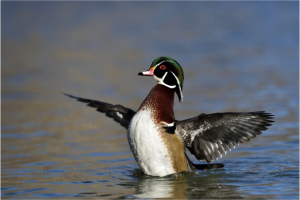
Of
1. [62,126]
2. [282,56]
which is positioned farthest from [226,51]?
[62,126]

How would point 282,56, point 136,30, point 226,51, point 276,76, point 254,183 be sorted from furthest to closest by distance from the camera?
point 136,30 → point 226,51 → point 282,56 → point 276,76 → point 254,183

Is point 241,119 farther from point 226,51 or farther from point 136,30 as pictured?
point 136,30

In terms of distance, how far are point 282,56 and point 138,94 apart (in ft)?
18.3

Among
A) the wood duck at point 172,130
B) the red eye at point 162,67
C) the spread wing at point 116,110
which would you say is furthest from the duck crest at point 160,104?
the spread wing at point 116,110

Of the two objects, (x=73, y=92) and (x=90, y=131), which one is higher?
(x=73, y=92)

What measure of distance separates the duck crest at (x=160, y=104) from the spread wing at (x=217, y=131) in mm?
269

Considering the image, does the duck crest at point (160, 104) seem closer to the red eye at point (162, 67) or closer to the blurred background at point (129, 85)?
the red eye at point (162, 67)

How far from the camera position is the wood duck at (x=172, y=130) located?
6898 mm

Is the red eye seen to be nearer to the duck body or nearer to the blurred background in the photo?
the duck body

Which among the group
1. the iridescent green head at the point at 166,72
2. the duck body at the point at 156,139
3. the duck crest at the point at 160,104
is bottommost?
the duck body at the point at 156,139

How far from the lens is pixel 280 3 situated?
21891 mm

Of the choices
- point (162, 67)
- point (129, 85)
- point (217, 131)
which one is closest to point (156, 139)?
point (217, 131)

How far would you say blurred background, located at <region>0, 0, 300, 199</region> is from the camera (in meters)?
7.07

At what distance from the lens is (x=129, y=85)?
43.4 feet
